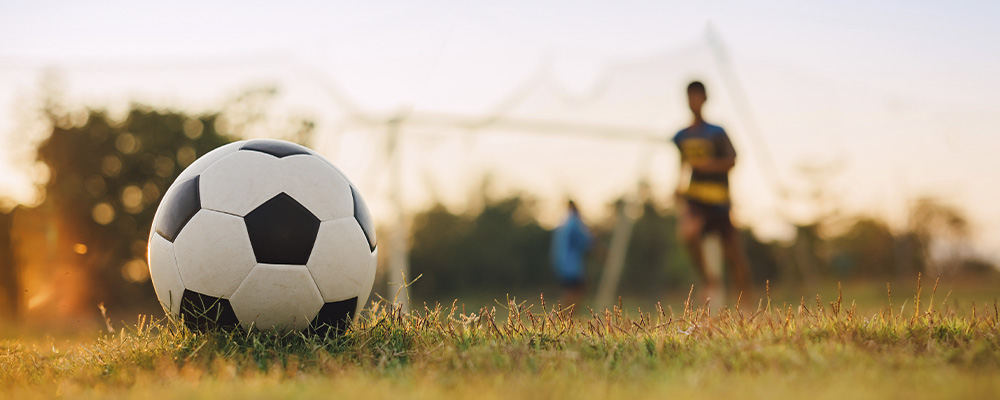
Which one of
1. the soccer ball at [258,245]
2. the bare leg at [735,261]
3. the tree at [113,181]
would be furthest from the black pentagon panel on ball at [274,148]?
the tree at [113,181]

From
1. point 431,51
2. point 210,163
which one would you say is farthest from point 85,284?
point 210,163

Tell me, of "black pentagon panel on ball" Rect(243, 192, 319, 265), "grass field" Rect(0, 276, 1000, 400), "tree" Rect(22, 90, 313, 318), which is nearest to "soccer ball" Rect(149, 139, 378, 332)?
"black pentagon panel on ball" Rect(243, 192, 319, 265)

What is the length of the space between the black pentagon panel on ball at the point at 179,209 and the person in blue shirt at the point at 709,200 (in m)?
3.85

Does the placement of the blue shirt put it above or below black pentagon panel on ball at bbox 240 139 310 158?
below

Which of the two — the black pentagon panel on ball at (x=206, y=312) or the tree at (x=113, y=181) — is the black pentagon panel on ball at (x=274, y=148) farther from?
the tree at (x=113, y=181)

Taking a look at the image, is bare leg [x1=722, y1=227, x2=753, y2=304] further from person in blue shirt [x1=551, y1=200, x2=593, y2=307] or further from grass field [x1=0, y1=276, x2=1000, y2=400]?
person in blue shirt [x1=551, y1=200, x2=593, y2=307]

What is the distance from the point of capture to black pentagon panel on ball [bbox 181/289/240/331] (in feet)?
9.69

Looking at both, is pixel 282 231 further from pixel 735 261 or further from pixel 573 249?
pixel 573 249

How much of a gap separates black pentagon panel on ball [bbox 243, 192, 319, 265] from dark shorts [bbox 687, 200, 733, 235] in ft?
11.5

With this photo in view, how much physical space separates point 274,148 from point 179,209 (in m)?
0.49

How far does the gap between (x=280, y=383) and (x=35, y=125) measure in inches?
581

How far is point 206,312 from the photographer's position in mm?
2971

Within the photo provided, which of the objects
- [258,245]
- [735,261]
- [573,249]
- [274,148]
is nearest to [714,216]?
[735,261]

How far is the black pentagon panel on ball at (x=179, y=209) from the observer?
118 inches
